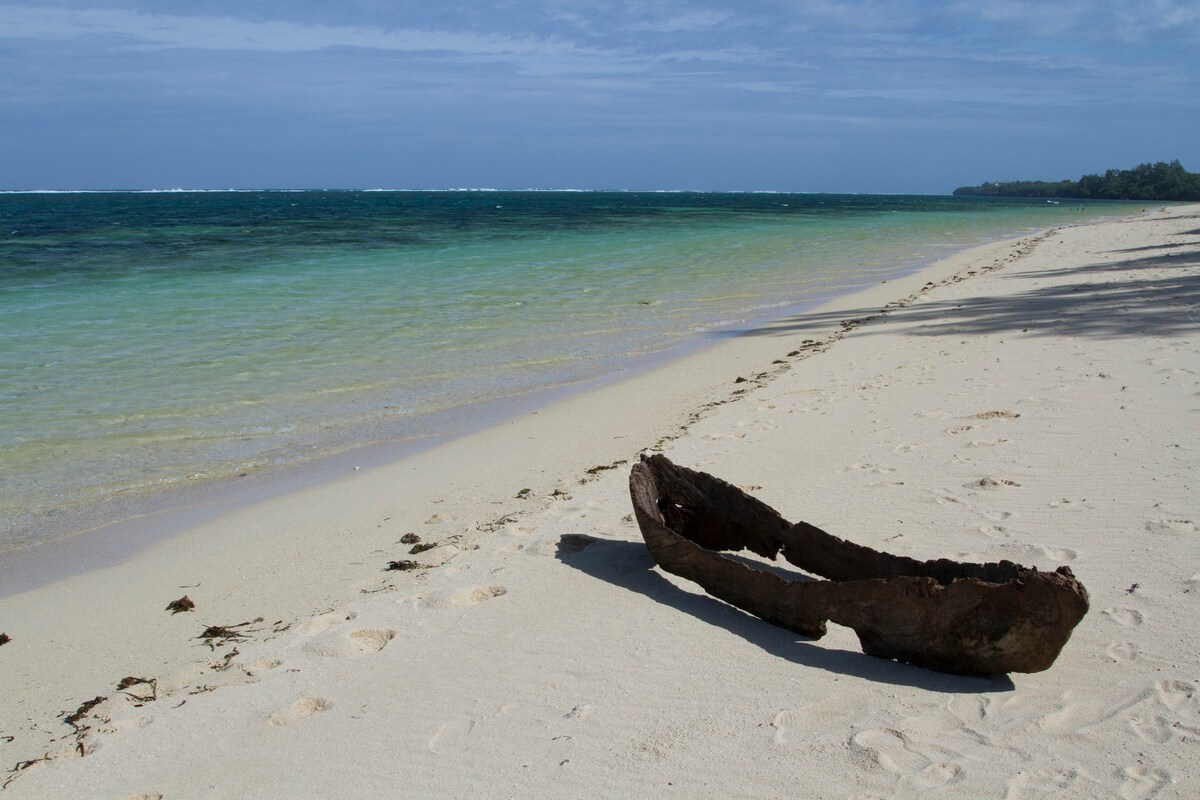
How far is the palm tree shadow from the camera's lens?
3037 mm

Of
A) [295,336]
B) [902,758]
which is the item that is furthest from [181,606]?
[295,336]

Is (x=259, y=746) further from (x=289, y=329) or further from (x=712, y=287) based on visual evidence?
(x=712, y=287)

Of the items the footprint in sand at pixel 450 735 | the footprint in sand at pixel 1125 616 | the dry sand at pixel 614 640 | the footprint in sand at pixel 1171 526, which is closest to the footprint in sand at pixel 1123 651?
the dry sand at pixel 614 640

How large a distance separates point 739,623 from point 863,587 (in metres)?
0.58

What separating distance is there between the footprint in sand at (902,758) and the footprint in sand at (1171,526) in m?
2.10

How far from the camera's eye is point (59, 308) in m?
14.5

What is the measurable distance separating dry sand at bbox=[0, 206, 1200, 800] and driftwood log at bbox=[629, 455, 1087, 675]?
99 millimetres

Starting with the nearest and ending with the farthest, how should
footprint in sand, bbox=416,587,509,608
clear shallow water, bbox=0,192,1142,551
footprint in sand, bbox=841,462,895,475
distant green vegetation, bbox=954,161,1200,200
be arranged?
footprint in sand, bbox=416,587,509,608 < footprint in sand, bbox=841,462,895,475 < clear shallow water, bbox=0,192,1142,551 < distant green vegetation, bbox=954,161,1200,200

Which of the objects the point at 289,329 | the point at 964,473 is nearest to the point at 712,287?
the point at 289,329

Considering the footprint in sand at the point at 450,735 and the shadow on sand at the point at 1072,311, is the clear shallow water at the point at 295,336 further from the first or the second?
the footprint in sand at the point at 450,735

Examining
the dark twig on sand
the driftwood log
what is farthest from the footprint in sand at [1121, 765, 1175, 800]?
the dark twig on sand

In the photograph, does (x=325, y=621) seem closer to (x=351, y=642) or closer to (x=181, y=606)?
(x=351, y=642)

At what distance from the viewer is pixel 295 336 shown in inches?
458

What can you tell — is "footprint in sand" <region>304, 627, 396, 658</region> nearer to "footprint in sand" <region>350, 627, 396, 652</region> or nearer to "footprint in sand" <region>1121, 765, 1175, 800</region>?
"footprint in sand" <region>350, 627, 396, 652</region>
